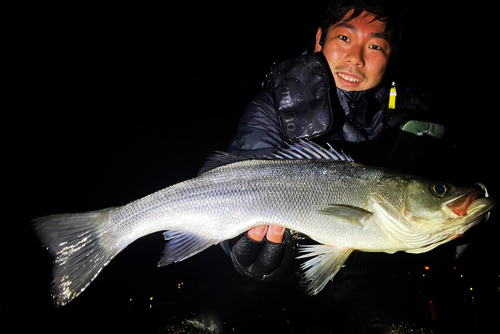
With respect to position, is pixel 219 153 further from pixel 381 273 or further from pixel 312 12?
pixel 312 12

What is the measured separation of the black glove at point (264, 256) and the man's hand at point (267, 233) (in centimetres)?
3

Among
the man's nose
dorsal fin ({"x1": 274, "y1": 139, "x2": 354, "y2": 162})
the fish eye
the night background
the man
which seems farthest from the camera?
the night background

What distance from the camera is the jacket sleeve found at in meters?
1.76

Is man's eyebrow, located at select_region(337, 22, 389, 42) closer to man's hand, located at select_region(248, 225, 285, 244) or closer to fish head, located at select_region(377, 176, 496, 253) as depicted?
fish head, located at select_region(377, 176, 496, 253)

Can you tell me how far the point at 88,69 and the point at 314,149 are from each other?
13.8 ft

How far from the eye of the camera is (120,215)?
4.58 ft

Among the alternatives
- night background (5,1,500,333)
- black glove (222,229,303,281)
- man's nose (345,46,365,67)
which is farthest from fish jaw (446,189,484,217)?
man's nose (345,46,365,67)

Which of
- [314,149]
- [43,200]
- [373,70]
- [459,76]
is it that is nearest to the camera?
[314,149]

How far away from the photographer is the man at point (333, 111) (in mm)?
1694

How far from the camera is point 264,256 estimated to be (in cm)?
167

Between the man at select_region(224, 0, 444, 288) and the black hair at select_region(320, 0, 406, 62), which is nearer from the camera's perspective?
the man at select_region(224, 0, 444, 288)

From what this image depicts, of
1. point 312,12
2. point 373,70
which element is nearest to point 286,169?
point 373,70

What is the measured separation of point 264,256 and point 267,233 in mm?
199

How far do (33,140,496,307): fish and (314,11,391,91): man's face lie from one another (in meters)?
0.87
